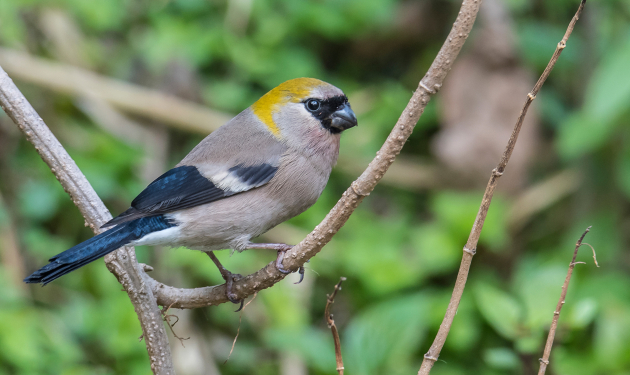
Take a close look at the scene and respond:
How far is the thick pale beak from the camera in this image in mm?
2510

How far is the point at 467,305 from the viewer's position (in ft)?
11.9

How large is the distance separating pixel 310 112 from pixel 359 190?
0.98 metres

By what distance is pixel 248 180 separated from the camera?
93.4 inches

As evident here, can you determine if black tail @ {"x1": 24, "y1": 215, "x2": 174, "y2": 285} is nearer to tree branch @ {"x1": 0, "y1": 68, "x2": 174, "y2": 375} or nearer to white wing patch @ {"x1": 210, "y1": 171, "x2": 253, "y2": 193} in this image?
tree branch @ {"x1": 0, "y1": 68, "x2": 174, "y2": 375}

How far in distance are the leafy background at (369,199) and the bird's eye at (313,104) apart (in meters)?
1.11

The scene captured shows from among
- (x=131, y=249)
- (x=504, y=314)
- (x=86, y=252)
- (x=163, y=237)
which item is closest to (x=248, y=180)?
(x=163, y=237)

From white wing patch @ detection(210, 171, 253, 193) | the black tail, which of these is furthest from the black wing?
the black tail

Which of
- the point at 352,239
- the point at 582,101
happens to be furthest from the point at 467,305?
the point at 582,101

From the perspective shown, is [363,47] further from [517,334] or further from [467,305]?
[517,334]

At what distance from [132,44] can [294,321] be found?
2.78 meters

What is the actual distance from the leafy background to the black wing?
1.07m

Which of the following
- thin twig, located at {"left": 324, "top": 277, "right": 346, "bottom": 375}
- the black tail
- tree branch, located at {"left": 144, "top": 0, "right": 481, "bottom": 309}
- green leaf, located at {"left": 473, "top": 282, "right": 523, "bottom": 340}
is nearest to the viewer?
tree branch, located at {"left": 144, "top": 0, "right": 481, "bottom": 309}

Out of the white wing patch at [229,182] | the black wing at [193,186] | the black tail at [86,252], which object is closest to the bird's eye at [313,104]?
the black wing at [193,186]

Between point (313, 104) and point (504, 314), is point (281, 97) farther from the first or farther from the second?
point (504, 314)
